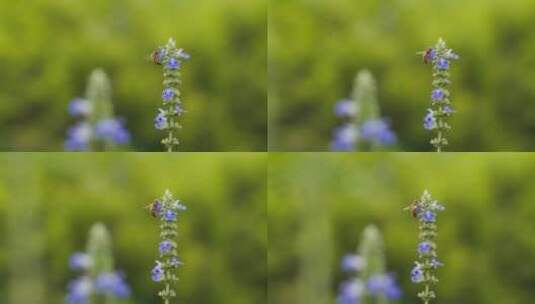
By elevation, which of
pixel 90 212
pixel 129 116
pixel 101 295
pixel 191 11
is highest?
pixel 191 11

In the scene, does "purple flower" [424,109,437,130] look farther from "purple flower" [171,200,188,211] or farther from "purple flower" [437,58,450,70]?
"purple flower" [171,200,188,211]

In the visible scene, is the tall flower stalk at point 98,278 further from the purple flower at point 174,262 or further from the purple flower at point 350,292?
the purple flower at point 350,292

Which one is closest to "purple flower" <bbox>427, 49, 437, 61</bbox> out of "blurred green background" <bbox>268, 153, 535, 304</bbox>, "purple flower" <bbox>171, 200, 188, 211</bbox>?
"blurred green background" <bbox>268, 153, 535, 304</bbox>

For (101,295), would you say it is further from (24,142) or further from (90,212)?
(24,142)

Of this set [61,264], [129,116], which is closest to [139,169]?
[129,116]

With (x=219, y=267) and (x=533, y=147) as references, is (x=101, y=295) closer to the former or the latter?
(x=219, y=267)

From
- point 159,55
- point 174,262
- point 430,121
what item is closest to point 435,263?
point 430,121

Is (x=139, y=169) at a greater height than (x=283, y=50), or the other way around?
(x=283, y=50)
